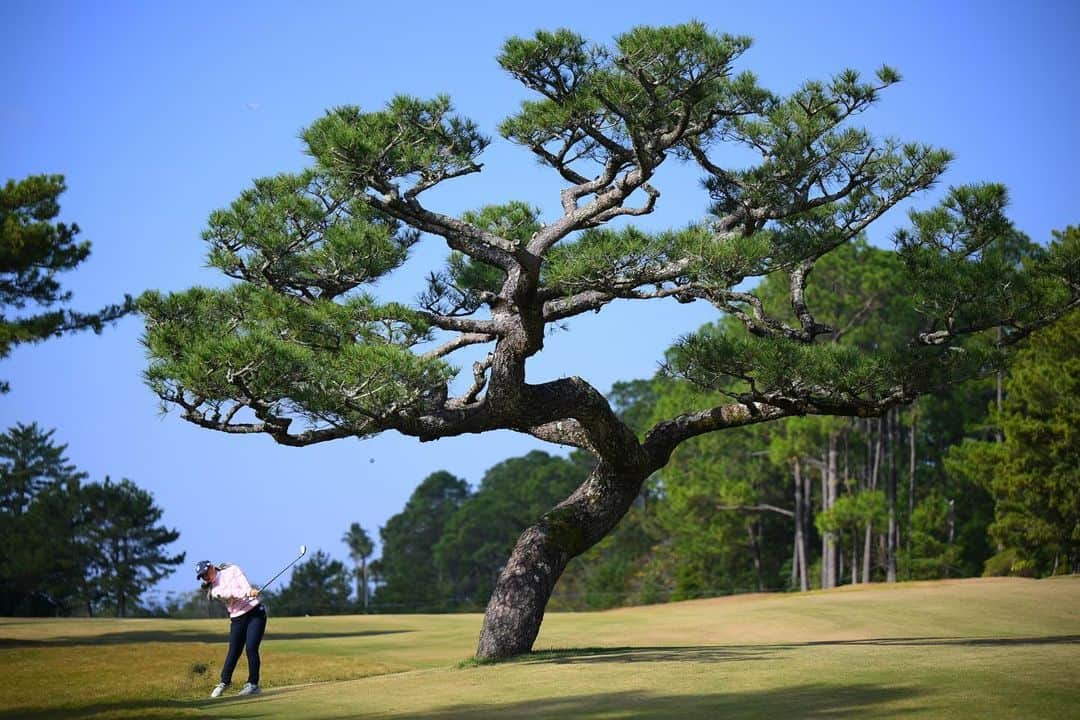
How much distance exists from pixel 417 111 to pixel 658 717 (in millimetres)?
6089

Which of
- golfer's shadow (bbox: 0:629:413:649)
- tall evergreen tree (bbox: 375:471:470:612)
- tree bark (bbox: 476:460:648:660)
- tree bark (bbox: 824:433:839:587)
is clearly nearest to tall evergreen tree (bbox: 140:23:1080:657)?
tree bark (bbox: 476:460:648:660)

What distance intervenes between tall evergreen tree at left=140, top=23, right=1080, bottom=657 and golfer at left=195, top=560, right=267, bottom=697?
1308 mm

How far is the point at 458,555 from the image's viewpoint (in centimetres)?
6066

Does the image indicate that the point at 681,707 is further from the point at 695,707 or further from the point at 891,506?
the point at 891,506

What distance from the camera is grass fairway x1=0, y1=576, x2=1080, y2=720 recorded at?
25.5 ft

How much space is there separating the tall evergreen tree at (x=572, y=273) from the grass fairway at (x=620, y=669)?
7.44 feet

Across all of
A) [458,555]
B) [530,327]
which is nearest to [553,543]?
[530,327]

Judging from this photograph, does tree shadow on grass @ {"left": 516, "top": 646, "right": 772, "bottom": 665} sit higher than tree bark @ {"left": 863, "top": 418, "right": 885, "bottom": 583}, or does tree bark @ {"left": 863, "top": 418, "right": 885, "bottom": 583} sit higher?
tree bark @ {"left": 863, "top": 418, "right": 885, "bottom": 583}

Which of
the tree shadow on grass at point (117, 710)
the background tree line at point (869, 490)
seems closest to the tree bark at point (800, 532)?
the background tree line at point (869, 490)

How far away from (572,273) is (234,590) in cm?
412

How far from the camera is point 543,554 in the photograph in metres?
12.6

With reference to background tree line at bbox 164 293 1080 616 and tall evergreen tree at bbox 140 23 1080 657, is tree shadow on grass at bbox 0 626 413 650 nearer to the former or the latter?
tall evergreen tree at bbox 140 23 1080 657

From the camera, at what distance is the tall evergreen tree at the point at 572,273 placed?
10.2 metres

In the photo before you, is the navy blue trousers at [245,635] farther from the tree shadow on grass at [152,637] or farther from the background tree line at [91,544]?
the background tree line at [91,544]
